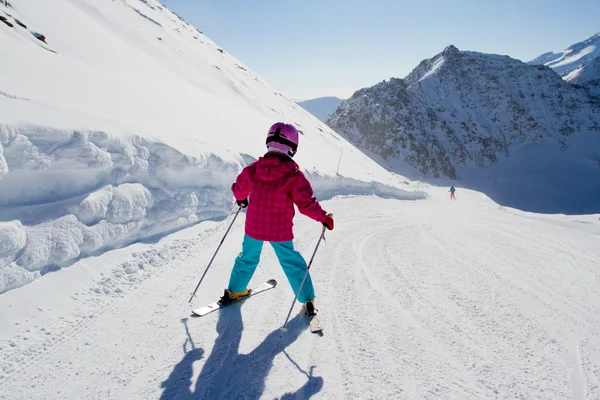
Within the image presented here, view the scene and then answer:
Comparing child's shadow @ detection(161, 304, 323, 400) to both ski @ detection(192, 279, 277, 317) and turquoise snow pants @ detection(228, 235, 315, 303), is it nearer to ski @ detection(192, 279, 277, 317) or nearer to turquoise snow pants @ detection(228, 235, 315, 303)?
ski @ detection(192, 279, 277, 317)

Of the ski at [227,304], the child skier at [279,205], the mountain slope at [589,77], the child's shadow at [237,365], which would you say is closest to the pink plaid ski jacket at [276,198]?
the child skier at [279,205]

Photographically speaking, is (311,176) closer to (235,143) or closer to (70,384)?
(235,143)

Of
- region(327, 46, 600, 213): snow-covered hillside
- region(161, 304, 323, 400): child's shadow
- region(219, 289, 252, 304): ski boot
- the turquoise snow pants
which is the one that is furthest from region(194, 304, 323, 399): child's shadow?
region(327, 46, 600, 213): snow-covered hillside

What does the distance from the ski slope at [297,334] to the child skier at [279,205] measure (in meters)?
0.55

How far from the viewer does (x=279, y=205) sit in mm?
3555

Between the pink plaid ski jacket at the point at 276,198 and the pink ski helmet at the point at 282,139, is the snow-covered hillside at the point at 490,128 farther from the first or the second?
the pink plaid ski jacket at the point at 276,198


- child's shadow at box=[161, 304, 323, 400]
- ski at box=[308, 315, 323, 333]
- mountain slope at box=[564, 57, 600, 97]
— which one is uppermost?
mountain slope at box=[564, 57, 600, 97]

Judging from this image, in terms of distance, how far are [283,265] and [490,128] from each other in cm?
9662

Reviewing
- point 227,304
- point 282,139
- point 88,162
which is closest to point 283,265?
point 227,304

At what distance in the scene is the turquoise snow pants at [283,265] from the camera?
3.66 metres

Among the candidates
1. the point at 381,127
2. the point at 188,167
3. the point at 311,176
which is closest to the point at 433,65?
the point at 381,127

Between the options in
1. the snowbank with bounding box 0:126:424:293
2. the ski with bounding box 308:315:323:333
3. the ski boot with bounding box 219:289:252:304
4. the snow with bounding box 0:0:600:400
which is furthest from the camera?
the ski boot with bounding box 219:289:252:304

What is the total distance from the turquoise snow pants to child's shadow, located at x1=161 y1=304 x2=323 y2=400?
49 centimetres

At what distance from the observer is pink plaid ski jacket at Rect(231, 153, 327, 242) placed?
3.45m
